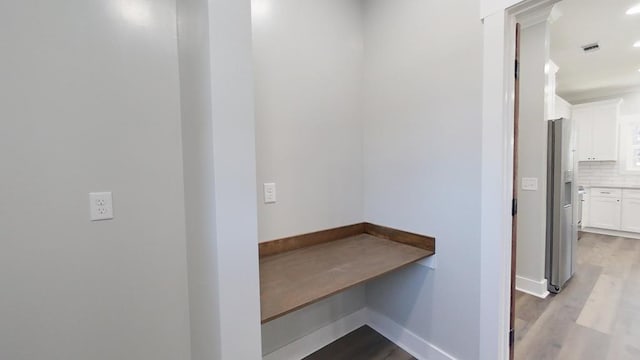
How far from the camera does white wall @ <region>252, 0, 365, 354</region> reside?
5.71 feet

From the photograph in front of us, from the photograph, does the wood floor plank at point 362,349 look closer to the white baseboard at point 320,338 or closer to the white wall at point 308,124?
the white baseboard at point 320,338

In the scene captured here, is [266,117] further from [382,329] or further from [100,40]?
[382,329]

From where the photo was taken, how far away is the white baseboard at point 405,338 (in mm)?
1808

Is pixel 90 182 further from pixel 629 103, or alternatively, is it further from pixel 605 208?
pixel 629 103

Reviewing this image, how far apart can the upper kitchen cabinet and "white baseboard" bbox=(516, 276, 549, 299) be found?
13.9ft

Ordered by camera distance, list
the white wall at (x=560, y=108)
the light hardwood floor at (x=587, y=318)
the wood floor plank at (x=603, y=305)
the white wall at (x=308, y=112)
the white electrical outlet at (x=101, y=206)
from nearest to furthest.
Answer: the white electrical outlet at (x=101, y=206) → the white wall at (x=308, y=112) → the light hardwood floor at (x=587, y=318) → the wood floor plank at (x=603, y=305) → the white wall at (x=560, y=108)

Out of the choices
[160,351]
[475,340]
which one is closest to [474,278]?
[475,340]

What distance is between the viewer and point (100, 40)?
3.85 feet

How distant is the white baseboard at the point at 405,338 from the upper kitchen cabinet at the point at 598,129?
6.00m

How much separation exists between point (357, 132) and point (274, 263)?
124cm

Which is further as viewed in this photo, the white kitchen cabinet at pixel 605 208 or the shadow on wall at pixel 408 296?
the white kitchen cabinet at pixel 605 208

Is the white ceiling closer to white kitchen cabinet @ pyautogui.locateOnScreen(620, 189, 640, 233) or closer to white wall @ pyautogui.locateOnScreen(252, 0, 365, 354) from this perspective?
white kitchen cabinet @ pyautogui.locateOnScreen(620, 189, 640, 233)

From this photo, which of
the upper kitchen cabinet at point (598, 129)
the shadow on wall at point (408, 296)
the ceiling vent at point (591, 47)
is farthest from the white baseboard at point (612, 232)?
the shadow on wall at point (408, 296)

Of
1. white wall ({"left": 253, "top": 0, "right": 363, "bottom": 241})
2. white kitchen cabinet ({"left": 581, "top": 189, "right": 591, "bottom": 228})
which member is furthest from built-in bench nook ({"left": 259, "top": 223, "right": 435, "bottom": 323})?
white kitchen cabinet ({"left": 581, "top": 189, "right": 591, "bottom": 228})
